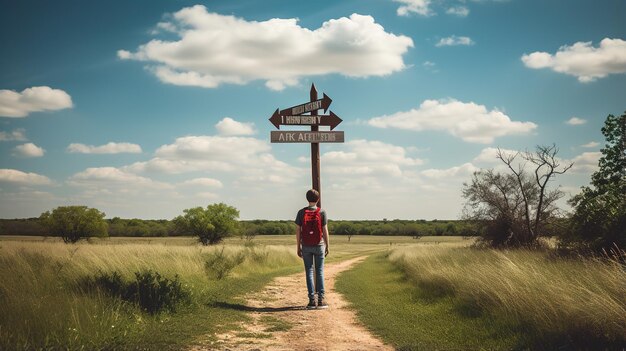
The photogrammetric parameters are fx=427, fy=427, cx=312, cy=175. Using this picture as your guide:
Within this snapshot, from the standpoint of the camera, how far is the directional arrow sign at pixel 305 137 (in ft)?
35.7

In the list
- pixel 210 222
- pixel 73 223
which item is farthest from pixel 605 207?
pixel 73 223

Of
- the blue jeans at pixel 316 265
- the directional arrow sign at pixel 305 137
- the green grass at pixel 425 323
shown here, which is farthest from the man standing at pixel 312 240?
the directional arrow sign at pixel 305 137

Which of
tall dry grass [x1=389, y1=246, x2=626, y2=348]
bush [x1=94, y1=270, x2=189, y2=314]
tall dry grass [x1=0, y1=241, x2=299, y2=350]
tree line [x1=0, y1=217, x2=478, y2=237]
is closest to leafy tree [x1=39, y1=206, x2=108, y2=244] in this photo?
tree line [x1=0, y1=217, x2=478, y2=237]

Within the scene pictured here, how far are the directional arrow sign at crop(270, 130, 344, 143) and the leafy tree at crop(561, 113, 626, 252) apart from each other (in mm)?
7680

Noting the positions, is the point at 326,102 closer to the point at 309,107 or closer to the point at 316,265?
the point at 309,107

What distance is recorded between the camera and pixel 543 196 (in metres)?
22.7

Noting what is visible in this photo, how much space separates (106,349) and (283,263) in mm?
19203

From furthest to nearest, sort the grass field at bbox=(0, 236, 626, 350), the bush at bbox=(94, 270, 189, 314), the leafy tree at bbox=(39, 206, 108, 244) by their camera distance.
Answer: the leafy tree at bbox=(39, 206, 108, 244)
the bush at bbox=(94, 270, 189, 314)
the grass field at bbox=(0, 236, 626, 350)

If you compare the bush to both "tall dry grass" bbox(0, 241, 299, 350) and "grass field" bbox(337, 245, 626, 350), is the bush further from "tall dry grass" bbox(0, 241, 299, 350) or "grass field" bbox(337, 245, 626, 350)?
"grass field" bbox(337, 245, 626, 350)

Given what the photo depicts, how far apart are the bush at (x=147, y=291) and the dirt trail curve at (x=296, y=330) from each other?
62.1 inches

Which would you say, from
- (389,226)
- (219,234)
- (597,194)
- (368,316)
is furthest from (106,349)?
(389,226)

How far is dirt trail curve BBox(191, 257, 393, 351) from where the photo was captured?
6.32 meters

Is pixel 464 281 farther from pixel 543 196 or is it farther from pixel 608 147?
pixel 543 196

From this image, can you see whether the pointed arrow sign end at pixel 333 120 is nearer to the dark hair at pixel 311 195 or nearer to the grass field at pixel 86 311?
the dark hair at pixel 311 195
